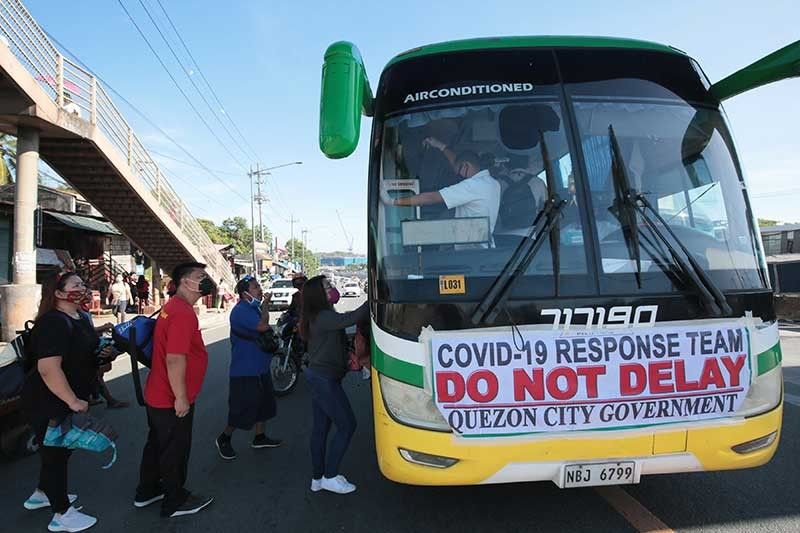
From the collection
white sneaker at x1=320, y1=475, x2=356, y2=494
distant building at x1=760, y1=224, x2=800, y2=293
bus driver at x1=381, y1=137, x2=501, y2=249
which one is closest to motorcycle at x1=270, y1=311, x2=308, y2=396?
white sneaker at x1=320, y1=475, x2=356, y2=494

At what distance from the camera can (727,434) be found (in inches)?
110

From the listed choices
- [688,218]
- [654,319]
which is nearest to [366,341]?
[654,319]

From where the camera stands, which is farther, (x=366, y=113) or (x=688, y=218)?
(x=366, y=113)

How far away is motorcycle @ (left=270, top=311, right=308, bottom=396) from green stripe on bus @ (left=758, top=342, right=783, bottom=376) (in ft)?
17.7

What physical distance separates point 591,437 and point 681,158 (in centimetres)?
181

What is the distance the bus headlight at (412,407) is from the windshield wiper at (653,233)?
1317 millimetres

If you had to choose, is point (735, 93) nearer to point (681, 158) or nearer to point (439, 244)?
point (681, 158)

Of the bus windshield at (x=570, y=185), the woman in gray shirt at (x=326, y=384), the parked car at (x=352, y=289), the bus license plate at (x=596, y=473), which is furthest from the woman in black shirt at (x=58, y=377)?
the parked car at (x=352, y=289)

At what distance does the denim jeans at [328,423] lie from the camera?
12.6 feet

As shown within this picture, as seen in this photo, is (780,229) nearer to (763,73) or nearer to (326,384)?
(763,73)

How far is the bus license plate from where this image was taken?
2.73 metres

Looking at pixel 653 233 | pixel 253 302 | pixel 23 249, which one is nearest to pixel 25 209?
pixel 23 249

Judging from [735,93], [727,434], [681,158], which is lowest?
[727,434]

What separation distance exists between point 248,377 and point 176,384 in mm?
1472
